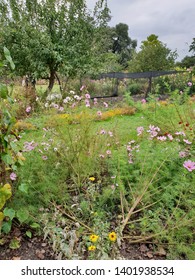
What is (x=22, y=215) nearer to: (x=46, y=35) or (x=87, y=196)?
(x=87, y=196)

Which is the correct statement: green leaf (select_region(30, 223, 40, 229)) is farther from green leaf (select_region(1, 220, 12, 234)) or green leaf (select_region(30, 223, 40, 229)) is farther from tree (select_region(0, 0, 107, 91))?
tree (select_region(0, 0, 107, 91))

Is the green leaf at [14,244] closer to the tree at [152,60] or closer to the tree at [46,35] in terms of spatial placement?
the tree at [46,35]

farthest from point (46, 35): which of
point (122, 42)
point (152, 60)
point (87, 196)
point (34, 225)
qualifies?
point (122, 42)

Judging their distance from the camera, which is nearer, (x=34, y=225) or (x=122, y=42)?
(x=34, y=225)

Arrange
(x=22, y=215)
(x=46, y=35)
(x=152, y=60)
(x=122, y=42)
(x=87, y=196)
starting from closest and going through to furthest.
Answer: (x=22, y=215) < (x=87, y=196) < (x=46, y=35) < (x=152, y=60) < (x=122, y=42)

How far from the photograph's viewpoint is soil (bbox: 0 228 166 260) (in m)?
1.61

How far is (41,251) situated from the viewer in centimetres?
165

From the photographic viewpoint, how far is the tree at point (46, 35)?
746cm

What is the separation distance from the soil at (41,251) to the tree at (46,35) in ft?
21.1

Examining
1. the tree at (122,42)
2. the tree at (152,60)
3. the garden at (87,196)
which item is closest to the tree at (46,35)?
the garden at (87,196)

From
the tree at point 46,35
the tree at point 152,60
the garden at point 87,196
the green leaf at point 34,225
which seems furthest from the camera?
the tree at point 152,60

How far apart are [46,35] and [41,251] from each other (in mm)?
7030

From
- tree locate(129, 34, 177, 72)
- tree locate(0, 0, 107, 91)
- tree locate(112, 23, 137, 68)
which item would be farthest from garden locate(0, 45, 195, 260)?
tree locate(112, 23, 137, 68)
